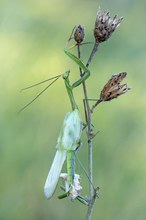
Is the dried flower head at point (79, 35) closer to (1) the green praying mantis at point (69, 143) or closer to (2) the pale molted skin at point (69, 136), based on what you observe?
(1) the green praying mantis at point (69, 143)

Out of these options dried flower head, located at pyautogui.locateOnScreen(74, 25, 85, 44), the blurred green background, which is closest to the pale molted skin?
dried flower head, located at pyautogui.locateOnScreen(74, 25, 85, 44)

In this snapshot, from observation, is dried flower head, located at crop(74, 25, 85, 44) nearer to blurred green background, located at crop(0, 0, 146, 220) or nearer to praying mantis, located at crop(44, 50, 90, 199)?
praying mantis, located at crop(44, 50, 90, 199)

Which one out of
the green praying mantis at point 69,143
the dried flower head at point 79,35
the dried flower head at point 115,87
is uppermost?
the dried flower head at point 79,35

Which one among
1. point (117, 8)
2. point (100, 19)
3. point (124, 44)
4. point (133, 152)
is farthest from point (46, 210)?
point (117, 8)

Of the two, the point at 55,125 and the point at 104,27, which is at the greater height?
the point at 104,27

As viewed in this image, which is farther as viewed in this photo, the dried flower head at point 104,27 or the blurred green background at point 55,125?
the blurred green background at point 55,125

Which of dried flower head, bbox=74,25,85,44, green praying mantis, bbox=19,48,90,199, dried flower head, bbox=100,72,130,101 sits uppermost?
dried flower head, bbox=74,25,85,44

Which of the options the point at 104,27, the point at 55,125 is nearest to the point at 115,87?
the point at 104,27

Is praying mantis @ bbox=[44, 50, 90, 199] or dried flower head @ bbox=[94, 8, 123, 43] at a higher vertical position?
dried flower head @ bbox=[94, 8, 123, 43]

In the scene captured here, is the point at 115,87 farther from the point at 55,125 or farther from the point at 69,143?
the point at 55,125

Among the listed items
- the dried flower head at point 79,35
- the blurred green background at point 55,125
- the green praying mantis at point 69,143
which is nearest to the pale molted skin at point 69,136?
the green praying mantis at point 69,143
